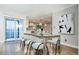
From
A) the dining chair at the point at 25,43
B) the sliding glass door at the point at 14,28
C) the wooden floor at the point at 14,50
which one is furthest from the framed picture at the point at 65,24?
the sliding glass door at the point at 14,28

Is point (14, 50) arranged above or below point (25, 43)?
below

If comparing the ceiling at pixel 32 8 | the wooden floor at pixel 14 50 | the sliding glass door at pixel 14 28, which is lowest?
the wooden floor at pixel 14 50

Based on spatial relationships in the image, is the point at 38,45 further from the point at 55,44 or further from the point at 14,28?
the point at 14,28

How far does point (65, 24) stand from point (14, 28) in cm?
86

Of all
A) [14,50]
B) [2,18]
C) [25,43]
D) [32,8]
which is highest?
[32,8]

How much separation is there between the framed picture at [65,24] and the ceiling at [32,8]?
0.56 ft

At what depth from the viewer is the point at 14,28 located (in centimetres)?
196

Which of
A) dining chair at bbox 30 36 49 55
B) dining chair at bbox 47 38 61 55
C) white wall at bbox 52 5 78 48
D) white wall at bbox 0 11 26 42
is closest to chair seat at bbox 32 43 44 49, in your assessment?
dining chair at bbox 30 36 49 55

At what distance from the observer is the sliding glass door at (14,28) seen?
6.36 feet

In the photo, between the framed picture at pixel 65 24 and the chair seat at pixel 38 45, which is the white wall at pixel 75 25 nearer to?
the framed picture at pixel 65 24

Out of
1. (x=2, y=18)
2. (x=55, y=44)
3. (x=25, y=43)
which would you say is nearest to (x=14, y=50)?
(x=25, y=43)

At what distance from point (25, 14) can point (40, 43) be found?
1.80 feet

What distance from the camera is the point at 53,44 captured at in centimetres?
198

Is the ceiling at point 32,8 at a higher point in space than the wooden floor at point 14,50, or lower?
higher
